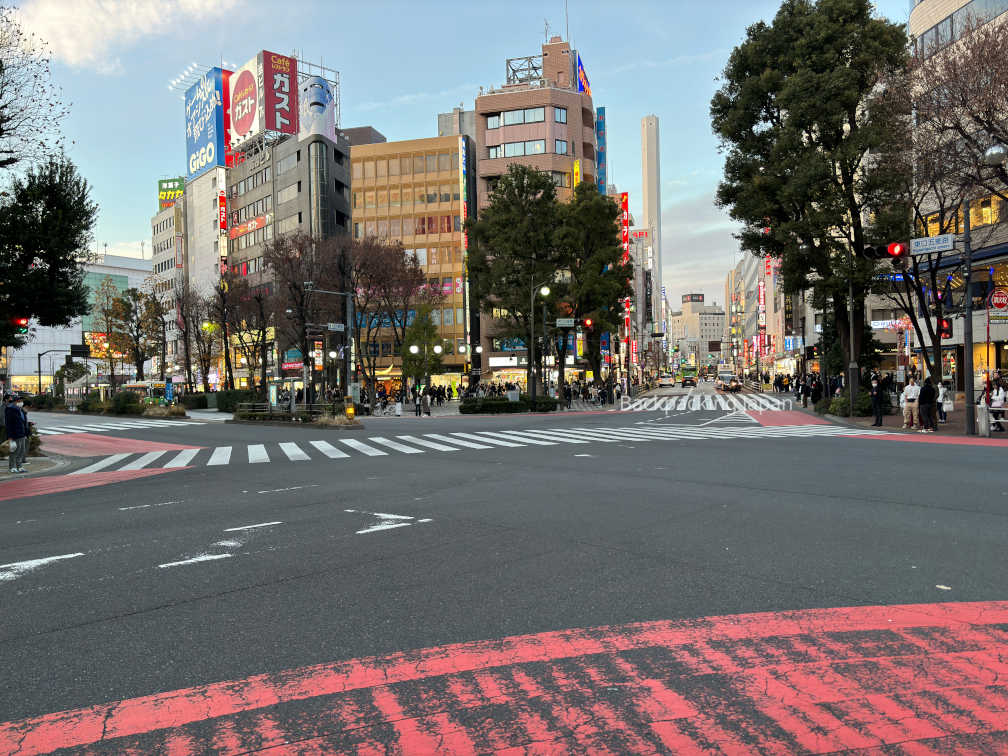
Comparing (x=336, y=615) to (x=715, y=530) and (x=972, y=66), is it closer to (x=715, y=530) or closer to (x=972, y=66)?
(x=715, y=530)

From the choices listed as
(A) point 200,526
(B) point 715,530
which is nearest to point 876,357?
(B) point 715,530

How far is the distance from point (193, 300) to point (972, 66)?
56849 mm

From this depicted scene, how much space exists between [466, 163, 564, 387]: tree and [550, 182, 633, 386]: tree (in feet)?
3.02

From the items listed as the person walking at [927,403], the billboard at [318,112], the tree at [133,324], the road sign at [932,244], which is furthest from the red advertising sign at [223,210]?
the road sign at [932,244]

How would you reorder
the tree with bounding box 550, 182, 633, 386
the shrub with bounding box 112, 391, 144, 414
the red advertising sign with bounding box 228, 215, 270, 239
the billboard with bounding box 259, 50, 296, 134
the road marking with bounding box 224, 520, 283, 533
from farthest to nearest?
the red advertising sign with bounding box 228, 215, 270, 239 < the billboard with bounding box 259, 50, 296, 134 < the shrub with bounding box 112, 391, 144, 414 < the tree with bounding box 550, 182, 633, 386 < the road marking with bounding box 224, 520, 283, 533

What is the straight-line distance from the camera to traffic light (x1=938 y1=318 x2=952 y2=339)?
22916 mm

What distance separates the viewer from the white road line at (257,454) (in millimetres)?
17214

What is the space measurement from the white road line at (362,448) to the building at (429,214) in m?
53.3

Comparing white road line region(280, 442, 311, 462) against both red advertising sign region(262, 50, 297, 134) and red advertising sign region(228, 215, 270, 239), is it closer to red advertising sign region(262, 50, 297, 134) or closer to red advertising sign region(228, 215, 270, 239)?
red advertising sign region(228, 215, 270, 239)

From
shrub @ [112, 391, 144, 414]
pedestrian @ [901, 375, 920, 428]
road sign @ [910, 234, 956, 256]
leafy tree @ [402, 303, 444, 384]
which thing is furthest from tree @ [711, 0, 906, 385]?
shrub @ [112, 391, 144, 414]

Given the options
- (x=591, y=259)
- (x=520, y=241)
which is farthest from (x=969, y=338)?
(x=520, y=241)

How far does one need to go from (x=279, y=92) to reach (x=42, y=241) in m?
71.5

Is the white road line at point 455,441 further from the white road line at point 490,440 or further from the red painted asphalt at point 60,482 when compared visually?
the red painted asphalt at point 60,482

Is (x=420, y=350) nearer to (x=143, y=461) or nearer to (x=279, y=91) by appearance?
(x=143, y=461)
